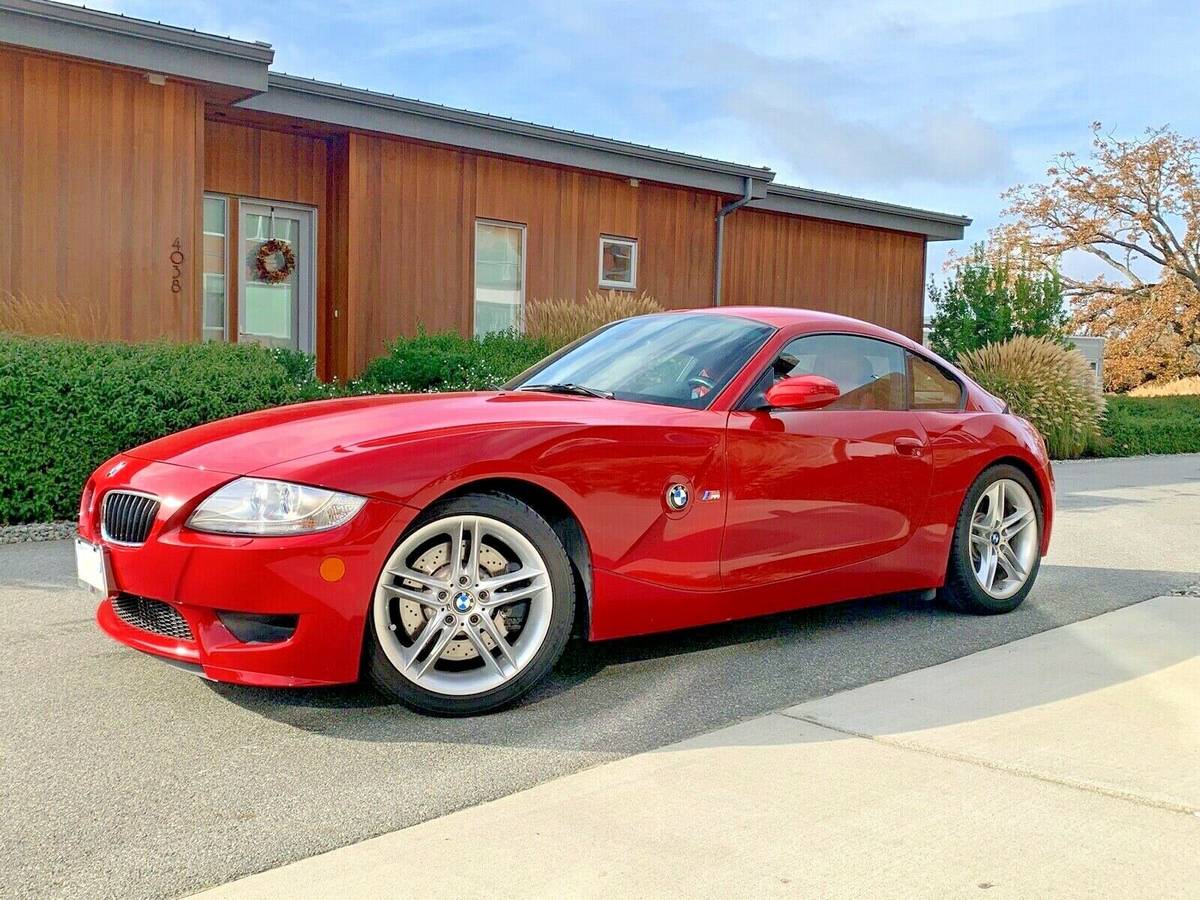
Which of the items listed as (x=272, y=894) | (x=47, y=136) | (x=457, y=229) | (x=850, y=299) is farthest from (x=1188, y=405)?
(x=272, y=894)

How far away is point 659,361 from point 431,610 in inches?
64.1

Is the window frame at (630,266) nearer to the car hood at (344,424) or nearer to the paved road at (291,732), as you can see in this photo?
the paved road at (291,732)

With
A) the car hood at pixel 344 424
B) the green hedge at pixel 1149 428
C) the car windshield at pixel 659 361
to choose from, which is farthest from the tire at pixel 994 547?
the green hedge at pixel 1149 428

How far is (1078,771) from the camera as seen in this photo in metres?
3.43

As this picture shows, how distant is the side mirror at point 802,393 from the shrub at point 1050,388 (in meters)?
12.3

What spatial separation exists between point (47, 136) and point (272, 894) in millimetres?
9984

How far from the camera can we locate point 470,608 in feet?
12.6

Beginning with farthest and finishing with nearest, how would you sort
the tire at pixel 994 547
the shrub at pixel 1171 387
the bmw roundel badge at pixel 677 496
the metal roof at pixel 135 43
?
the shrub at pixel 1171 387
the metal roof at pixel 135 43
the tire at pixel 994 547
the bmw roundel badge at pixel 677 496

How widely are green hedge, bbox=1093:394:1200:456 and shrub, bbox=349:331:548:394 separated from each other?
31.8ft

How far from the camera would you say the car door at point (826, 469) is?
14.8 feet

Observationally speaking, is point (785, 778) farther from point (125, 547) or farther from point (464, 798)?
point (125, 547)

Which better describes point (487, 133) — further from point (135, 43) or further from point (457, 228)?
point (135, 43)

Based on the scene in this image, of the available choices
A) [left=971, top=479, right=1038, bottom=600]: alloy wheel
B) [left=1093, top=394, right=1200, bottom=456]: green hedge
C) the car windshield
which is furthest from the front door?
[left=1093, top=394, right=1200, bottom=456]: green hedge

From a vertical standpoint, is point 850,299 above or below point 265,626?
above
